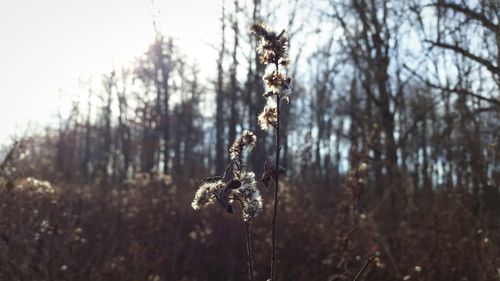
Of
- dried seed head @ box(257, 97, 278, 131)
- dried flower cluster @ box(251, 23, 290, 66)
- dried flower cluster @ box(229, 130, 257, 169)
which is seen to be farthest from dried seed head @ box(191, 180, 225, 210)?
dried flower cluster @ box(251, 23, 290, 66)

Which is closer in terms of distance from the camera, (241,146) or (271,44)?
(271,44)

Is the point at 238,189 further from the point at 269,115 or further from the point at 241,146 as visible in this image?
the point at 269,115

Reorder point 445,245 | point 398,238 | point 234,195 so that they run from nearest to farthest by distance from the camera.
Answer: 1. point 234,195
2. point 445,245
3. point 398,238

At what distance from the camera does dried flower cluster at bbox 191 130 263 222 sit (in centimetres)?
188

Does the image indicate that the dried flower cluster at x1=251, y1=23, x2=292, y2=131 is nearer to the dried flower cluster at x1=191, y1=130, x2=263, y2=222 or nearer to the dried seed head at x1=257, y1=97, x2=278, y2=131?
the dried seed head at x1=257, y1=97, x2=278, y2=131

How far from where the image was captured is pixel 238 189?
1920 mm

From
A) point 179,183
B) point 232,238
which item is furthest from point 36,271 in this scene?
point 179,183

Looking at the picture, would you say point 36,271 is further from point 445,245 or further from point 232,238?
point 445,245

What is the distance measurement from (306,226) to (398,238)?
1.56m

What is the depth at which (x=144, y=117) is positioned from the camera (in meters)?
28.2

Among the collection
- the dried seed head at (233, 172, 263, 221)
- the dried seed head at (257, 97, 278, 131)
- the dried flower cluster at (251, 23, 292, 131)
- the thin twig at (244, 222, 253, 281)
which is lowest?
the thin twig at (244, 222, 253, 281)

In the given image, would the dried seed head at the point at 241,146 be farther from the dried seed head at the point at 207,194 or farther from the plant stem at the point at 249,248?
the plant stem at the point at 249,248

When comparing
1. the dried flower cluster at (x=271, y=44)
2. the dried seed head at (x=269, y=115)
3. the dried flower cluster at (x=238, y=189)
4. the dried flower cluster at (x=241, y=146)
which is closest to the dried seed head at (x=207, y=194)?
the dried flower cluster at (x=238, y=189)

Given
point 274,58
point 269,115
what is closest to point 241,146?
point 269,115
